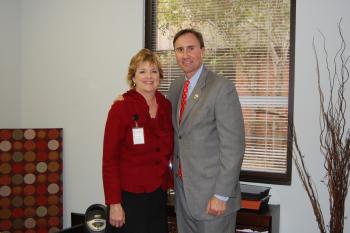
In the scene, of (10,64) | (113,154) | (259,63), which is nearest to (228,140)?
(113,154)

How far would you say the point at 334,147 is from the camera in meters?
2.35

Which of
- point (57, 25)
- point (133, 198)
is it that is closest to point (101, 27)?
point (57, 25)

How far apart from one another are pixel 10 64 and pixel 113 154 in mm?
2012

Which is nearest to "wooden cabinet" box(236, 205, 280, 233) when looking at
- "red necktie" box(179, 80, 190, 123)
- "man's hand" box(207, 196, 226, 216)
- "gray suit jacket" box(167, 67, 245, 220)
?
"gray suit jacket" box(167, 67, 245, 220)

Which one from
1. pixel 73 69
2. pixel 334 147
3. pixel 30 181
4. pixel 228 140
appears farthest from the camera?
pixel 73 69

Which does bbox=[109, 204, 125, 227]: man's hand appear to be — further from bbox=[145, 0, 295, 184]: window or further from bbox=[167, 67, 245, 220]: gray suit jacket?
bbox=[145, 0, 295, 184]: window

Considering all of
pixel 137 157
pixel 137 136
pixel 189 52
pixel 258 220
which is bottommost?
pixel 258 220

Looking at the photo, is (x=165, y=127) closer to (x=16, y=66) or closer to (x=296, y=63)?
(x=296, y=63)

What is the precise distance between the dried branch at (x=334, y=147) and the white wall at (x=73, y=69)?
1.49m

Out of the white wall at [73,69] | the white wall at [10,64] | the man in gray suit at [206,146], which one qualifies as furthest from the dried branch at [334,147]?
Answer: the white wall at [10,64]

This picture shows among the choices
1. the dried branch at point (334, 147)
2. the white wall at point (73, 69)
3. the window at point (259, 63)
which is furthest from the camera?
the white wall at point (73, 69)

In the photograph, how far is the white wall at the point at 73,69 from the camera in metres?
3.20

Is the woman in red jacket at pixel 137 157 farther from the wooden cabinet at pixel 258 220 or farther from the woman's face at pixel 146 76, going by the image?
the wooden cabinet at pixel 258 220

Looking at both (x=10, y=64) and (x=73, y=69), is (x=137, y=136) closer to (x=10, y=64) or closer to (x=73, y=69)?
(x=73, y=69)
